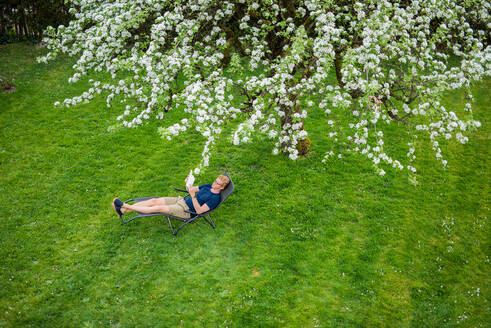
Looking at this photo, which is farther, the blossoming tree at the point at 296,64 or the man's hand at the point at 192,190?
the man's hand at the point at 192,190

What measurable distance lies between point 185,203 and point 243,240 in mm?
1677

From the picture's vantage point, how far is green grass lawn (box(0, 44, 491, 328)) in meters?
6.48

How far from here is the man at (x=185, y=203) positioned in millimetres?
7733

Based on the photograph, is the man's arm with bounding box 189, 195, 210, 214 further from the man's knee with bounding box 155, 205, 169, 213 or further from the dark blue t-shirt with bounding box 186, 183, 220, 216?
the man's knee with bounding box 155, 205, 169, 213

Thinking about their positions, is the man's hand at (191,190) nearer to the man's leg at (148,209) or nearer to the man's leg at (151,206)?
the man's leg at (151,206)

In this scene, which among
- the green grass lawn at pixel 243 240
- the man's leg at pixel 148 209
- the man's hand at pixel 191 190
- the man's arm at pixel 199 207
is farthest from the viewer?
the man's hand at pixel 191 190

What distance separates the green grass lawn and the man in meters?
0.58

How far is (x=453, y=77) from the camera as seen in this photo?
6.41m

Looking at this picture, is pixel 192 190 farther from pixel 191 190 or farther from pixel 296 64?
pixel 296 64

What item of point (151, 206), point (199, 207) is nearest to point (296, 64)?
point (199, 207)

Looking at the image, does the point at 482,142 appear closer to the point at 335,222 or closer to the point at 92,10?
the point at 335,222

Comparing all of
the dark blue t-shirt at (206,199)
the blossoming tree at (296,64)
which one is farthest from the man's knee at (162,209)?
the blossoming tree at (296,64)

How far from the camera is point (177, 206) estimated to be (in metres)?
7.89

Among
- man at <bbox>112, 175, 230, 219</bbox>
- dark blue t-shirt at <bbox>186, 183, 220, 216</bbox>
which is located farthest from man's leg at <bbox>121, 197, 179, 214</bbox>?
dark blue t-shirt at <bbox>186, 183, 220, 216</bbox>
